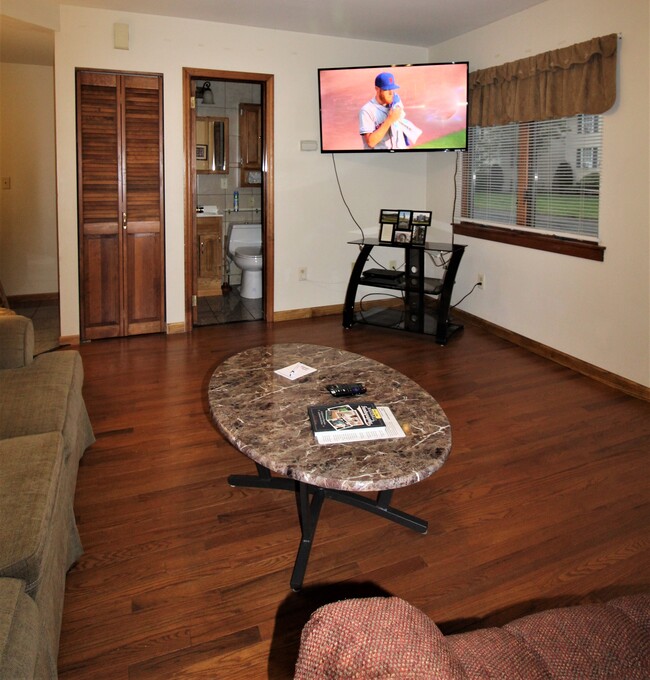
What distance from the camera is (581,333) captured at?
4156 millimetres

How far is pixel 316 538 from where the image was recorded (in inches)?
90.0

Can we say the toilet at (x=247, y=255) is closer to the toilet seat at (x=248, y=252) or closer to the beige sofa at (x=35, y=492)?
the toilet seat at (x=248, y=252)

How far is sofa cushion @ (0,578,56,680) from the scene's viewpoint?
117 cm

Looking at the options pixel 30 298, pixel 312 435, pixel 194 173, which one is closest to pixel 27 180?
pixel 30 298

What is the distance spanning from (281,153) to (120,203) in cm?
144

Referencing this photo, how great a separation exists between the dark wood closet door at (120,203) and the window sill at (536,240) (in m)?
2.65

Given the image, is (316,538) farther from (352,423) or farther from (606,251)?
(606,251)

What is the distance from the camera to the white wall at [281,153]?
4.42 meters

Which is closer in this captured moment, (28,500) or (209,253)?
(28,500)

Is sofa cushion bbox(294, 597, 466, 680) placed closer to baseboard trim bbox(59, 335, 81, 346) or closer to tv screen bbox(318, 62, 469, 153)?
baseboard trim bbox(59, 335, 81, 346)

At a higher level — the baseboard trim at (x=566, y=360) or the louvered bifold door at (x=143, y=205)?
the louvered bifold door at (x=143, y=205)

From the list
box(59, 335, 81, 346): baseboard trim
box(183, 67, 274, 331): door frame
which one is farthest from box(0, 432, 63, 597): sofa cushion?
box(183, 67, 274, 331): door frame

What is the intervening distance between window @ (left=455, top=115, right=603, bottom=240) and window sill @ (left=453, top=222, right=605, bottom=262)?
0.16ft

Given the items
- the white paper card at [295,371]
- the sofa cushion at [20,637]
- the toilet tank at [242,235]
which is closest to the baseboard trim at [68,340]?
the toilet tank at [242,235]
